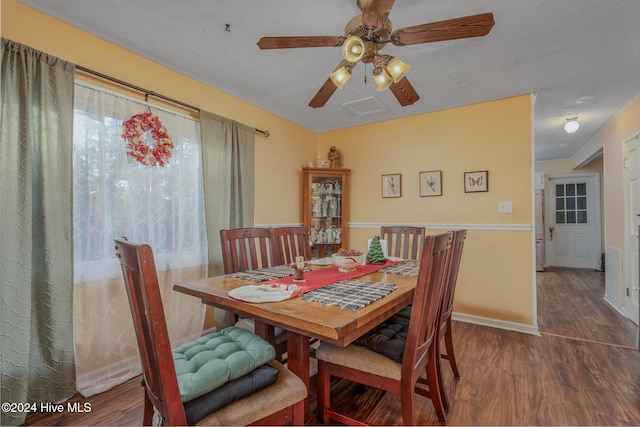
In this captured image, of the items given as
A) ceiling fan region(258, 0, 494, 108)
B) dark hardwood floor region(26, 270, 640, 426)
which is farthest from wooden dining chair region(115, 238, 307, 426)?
ceiling fan region(258, 0, 494, 108)

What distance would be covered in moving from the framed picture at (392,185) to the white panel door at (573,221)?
462cm

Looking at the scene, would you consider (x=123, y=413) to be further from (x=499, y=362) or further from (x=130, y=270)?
(x=499, y=362)

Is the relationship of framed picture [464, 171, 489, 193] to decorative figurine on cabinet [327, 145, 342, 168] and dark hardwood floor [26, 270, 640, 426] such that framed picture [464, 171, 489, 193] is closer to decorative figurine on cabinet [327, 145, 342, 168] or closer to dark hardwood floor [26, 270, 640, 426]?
dark hardwood floor [26, 270, 640, 426]

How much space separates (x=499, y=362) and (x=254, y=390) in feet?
6.73

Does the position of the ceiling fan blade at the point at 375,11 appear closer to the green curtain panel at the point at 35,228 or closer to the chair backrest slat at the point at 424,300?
the chair backrest slat at the point at 424,300

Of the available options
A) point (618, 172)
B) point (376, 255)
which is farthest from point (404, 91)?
point (618, 172)

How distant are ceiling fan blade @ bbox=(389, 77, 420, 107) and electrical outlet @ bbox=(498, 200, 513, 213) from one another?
66.8 inches

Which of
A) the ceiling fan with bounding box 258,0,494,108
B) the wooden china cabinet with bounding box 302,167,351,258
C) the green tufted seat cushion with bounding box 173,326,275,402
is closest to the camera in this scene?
the green tufted seat cushion with bounding box 173,326,275,402

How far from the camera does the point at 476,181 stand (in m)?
3.12

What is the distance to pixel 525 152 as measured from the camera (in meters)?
2.88

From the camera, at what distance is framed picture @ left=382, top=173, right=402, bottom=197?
3.60 metres

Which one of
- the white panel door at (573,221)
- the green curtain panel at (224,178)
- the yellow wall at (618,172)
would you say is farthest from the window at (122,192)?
the white panel door at (573,221)

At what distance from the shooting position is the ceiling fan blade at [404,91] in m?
1.83

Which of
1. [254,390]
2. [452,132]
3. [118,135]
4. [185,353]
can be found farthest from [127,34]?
[452,132]
